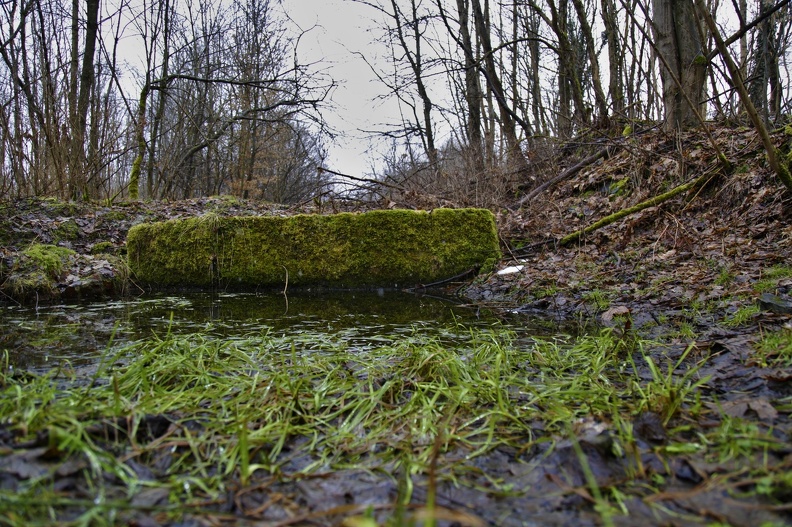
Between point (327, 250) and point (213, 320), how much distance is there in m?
2.21

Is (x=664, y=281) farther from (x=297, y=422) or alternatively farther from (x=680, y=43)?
(x=680, y=43)

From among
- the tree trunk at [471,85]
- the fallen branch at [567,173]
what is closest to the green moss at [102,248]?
the fallen branch at [567,173]

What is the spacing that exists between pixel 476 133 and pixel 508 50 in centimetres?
409

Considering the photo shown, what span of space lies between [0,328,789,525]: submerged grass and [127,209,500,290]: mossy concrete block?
3.26 m

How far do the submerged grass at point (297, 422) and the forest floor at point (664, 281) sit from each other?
7 centimetres

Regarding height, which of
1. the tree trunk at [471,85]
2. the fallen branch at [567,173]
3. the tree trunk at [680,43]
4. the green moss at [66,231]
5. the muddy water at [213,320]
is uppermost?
the tree trunk at [471,85]

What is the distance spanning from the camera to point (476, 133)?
37.9 feet

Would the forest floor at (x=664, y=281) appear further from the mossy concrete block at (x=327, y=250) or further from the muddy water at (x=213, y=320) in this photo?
the muddy water at (x=213, y=320)

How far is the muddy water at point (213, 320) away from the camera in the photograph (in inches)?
99.7

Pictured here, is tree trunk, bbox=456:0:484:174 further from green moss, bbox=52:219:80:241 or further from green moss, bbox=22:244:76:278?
green moss, bbox=22:244:76:278

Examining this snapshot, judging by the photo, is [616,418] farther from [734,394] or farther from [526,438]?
[734,394]

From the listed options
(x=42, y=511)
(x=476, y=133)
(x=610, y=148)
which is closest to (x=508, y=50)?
(x=476, y=133)

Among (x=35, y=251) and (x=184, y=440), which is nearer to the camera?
(x=184, y=440)

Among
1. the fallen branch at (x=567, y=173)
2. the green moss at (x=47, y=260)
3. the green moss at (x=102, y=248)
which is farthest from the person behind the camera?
the fallen branch at (x=567, y=173)
